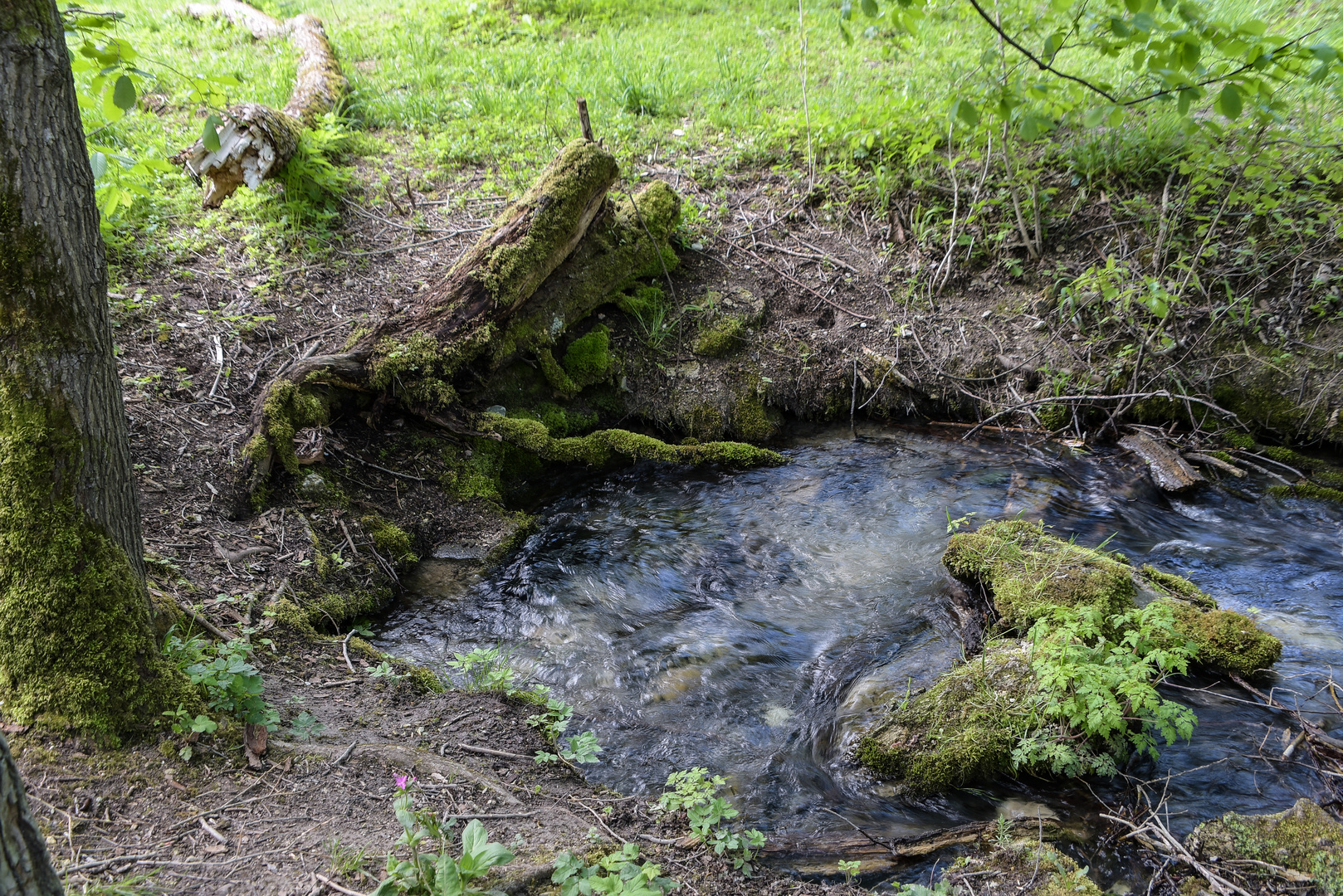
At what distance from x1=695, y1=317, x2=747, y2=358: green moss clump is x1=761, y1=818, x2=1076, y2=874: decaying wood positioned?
4.23 metres

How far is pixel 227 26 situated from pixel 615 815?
43.2 ft

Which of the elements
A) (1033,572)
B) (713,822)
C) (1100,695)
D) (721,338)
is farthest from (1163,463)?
(713,822)

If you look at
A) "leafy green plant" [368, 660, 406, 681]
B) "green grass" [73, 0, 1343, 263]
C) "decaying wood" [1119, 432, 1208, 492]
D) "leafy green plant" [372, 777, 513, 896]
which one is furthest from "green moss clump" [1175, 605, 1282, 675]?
"green grass" [73, 0, 1343, 263]

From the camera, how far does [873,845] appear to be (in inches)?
111

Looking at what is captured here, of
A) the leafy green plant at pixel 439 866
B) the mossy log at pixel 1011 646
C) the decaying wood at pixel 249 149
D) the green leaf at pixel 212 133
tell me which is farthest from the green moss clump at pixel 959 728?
the decaying wood at pixel 249 149

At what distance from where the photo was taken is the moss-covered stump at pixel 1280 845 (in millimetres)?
2476

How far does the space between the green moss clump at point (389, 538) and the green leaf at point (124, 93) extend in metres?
2.75

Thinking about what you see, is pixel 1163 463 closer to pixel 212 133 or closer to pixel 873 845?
pixel 873 845

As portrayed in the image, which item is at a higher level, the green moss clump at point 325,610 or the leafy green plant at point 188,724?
the leafy green plant at point 188,724

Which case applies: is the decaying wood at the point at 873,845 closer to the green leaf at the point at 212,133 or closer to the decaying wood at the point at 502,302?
the green leaf at the point at 212,133

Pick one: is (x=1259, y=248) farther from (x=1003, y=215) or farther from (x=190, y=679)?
(x=190, y=679)

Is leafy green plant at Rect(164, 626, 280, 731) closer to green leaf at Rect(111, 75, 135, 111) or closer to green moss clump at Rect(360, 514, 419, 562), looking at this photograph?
green moss clump at Rect(360, 514, 419, 562)

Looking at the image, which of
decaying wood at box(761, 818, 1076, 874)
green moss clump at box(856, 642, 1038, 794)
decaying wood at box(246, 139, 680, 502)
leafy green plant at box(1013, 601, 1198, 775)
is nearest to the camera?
decaying wood at box(761, 818, 1076, 874)

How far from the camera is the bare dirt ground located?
2166 millimetres
